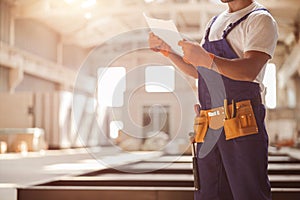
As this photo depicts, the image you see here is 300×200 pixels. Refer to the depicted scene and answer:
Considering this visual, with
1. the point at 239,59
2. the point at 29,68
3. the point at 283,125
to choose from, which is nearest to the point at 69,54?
the point at 29,68

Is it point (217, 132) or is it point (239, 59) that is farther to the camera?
point (217, 132)

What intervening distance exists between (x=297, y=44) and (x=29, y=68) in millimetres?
11544

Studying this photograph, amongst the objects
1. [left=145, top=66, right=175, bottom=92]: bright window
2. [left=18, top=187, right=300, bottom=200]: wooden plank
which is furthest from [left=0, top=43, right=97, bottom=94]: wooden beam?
[left=18, top=187, right=300, bottom=200]: wooden plank

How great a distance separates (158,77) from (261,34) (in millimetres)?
1775

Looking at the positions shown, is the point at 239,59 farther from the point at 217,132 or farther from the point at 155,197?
the point at 155,197

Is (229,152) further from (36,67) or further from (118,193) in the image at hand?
(36,67)

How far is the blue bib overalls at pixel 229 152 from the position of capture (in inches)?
77.0

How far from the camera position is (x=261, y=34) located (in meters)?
1.91

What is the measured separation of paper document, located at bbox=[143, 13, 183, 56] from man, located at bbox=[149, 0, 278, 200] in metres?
0.04

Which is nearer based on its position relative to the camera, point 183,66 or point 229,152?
point 229,152

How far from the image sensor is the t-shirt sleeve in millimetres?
1902

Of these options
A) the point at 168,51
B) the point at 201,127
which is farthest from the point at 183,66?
the point at 201,127

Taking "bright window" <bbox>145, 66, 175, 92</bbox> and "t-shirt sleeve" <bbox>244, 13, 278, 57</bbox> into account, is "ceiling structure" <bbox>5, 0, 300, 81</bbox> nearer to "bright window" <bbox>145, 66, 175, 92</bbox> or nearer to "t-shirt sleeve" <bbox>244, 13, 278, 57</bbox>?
"bright window" <bbox>145, 66, 175, 92</bbox>

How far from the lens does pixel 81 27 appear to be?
23.9 m
